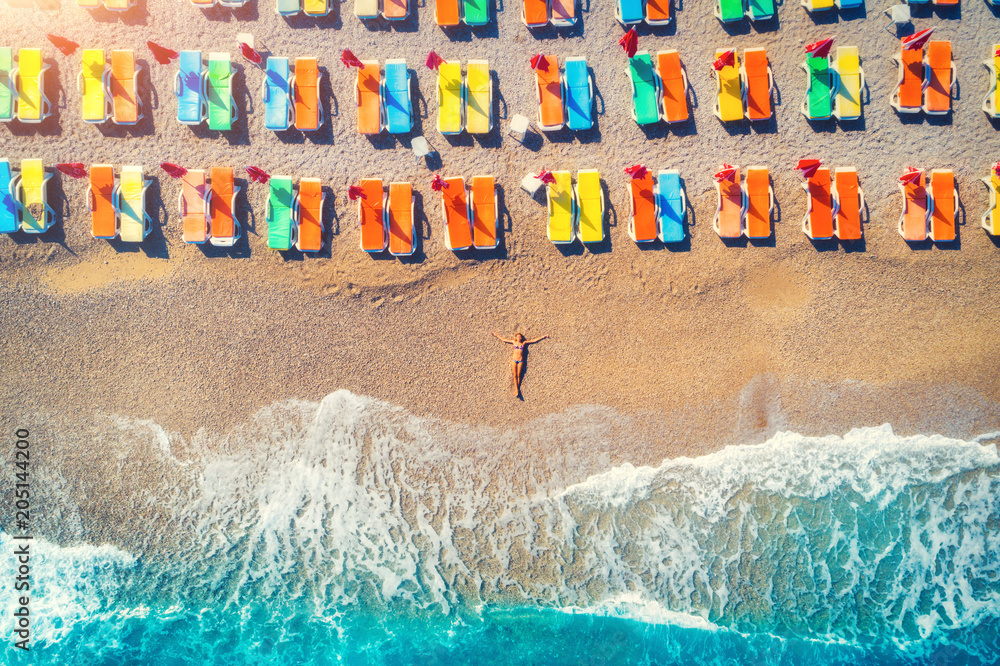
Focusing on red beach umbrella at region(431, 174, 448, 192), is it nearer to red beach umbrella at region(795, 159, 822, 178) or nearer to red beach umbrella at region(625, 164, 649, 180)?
red beach umbrella at region(625, 164, 649, 180)

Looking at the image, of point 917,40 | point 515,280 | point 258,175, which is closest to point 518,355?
point 515,280

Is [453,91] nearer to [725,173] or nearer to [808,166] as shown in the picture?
[725,173]

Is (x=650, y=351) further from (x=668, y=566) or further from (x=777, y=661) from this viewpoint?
(x=777, y=661)

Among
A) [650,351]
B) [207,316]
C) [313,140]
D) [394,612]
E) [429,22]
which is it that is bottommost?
[394,612]

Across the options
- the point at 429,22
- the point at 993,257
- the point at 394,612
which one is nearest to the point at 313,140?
→ the point at 429,22

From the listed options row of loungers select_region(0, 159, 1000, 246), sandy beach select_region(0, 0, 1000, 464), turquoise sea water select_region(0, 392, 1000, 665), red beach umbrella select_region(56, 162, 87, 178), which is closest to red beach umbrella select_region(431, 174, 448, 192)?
row of loungers select_region(0, 159, 1000, 246)

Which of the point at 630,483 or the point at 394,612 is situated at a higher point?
the point at 630,483

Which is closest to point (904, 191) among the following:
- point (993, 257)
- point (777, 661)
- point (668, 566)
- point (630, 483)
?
point (993, 257)
